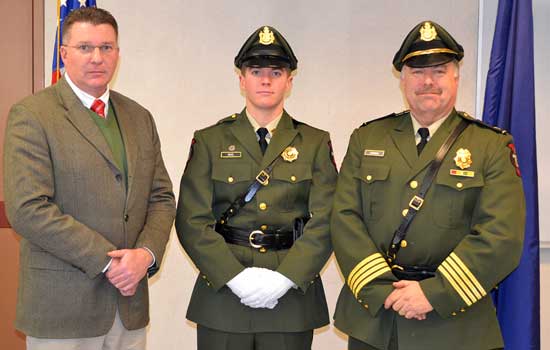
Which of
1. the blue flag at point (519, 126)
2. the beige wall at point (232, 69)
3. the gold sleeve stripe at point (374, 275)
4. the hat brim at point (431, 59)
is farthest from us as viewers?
the beige wall at point (232, 69)

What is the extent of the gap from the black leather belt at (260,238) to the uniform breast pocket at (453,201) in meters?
0.61

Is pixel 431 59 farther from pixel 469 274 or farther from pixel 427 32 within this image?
pixel 469 274

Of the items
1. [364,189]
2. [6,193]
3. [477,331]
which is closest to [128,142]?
[6,193]

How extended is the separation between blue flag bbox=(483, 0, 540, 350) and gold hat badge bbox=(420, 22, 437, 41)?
66 cm

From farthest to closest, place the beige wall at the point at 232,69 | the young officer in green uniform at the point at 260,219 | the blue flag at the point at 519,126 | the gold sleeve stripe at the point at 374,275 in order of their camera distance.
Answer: the beige wall at the point at 232,69
the blue flag at the point at 519,126
the young officer in green uniform at the point at 260,219
the gold sleeve stripe at the point at 374,275

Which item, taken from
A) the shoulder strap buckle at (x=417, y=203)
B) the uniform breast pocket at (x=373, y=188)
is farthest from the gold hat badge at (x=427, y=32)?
the shoulder strap buckle at (x=417, y=203)

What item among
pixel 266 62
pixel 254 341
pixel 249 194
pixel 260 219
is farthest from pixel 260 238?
pixel 266 62

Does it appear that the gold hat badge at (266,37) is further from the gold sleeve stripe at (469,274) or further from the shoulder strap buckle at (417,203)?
the gold sleeve stripe at (469,274)

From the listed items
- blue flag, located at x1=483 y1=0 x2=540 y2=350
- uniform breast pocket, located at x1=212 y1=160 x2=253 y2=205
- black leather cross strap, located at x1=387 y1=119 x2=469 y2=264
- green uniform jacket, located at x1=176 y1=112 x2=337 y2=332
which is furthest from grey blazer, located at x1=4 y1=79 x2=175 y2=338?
blue flag, located at x1=483 y1=0 x2=540 y2=350

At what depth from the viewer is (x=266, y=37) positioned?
105 inches

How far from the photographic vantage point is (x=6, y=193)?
216 centimetres

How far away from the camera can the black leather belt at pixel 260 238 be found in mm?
2545

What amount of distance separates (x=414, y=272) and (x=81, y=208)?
3.99 feet

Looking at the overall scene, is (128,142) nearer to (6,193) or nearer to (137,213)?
(137,213)
